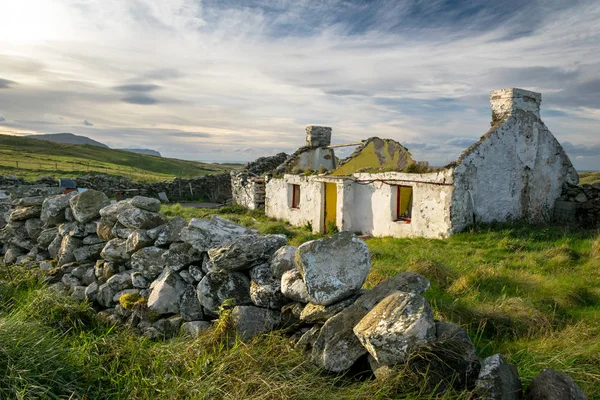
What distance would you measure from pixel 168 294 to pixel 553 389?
3466 mm

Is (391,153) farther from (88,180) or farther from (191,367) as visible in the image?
(88,180)

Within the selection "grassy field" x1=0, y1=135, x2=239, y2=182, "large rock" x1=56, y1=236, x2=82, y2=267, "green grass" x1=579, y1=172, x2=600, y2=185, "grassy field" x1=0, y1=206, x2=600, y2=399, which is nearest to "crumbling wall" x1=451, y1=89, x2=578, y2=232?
"green grass" x1=579, y1=172, x2=600, y2=185

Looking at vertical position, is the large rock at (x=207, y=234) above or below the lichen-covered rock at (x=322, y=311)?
above

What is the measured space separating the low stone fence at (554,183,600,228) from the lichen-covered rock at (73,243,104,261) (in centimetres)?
1561

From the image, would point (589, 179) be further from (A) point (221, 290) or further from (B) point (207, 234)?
(A) point (221, 290)

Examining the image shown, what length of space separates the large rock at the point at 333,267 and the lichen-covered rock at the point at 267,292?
486mm

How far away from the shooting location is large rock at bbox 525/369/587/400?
248cm

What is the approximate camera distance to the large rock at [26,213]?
7289mm

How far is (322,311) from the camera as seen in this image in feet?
10.9

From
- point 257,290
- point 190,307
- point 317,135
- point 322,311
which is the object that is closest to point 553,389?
point 322,311

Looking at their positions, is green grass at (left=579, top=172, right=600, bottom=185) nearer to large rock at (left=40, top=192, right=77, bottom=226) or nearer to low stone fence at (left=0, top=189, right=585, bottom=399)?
low stone fence at (left=0, top=189, right=585, bottom=399)

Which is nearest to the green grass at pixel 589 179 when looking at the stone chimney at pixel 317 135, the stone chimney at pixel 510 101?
the stone chimney at pixel 510 101

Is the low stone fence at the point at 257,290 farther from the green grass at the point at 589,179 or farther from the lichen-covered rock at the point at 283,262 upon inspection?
the green grass at the point at 589,179

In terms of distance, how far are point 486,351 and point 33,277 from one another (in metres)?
5.76
